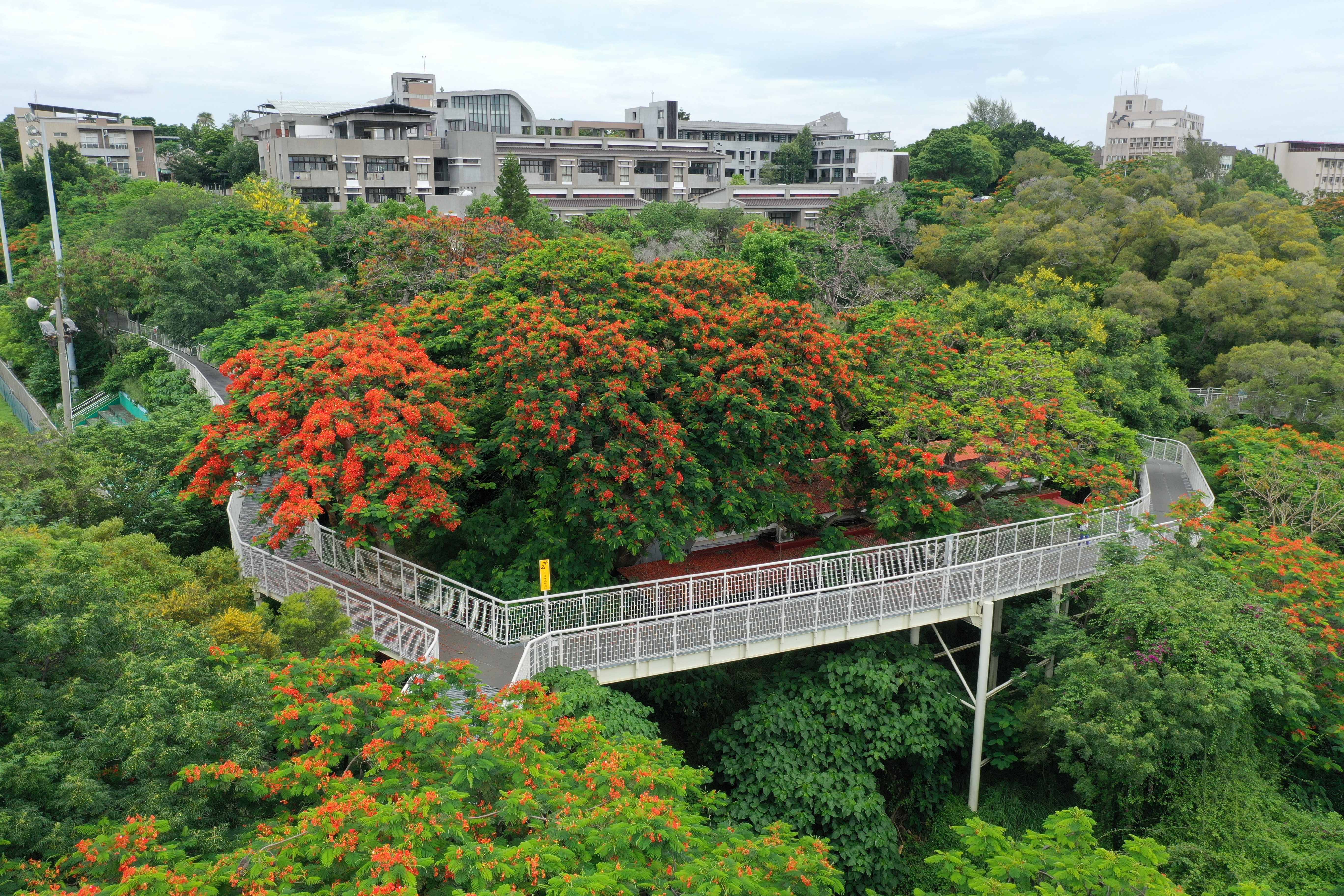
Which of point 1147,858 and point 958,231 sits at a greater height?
point 958,231

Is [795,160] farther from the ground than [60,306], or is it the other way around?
[795,160]

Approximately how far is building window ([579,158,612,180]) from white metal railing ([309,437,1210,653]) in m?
55.2

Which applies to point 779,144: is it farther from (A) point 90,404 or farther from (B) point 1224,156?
(A) point 90,404

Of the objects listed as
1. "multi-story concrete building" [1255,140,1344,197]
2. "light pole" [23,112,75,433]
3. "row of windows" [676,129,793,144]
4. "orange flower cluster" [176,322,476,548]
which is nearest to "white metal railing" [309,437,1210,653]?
"orange flower cluster" [176,322,476,548]

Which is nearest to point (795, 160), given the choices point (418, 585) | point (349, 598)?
point (418, 585)

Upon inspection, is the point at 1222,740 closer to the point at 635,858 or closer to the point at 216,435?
the point at 635,858

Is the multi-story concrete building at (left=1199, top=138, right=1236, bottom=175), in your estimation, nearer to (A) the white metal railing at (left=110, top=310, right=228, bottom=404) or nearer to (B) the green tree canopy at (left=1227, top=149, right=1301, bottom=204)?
(B) the green tree canopy at (left=1227, top=149, right=1301, bottom=204)

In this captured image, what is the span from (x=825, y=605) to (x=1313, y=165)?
146m

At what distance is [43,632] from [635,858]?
243 inches

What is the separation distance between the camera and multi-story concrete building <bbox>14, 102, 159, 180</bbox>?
3669 inches

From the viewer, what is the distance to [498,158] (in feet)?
213

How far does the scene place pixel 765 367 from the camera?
1795cm

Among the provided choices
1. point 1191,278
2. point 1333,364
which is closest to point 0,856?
point 1333,364

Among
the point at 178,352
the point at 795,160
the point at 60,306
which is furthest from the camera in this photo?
the point at 795,160
